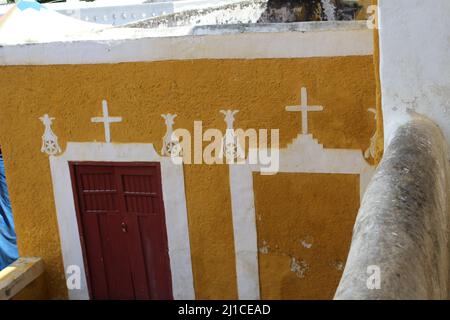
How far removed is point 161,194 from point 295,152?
1.08m

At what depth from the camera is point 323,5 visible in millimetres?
5824

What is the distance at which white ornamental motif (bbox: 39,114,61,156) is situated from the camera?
15.8ft

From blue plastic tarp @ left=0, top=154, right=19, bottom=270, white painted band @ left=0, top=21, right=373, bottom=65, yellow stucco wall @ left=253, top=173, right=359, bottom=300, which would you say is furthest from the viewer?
blue plastic tarp @ left=0, top=154, right=19, bottom=270

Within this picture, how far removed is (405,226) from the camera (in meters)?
1.74

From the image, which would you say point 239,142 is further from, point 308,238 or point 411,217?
point 411,217

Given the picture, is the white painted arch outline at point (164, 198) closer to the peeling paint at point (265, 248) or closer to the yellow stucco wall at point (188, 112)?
the yellow stucco wall at point (188, 112)

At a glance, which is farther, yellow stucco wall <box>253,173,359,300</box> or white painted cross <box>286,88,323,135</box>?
yellow stucco wall <box>253,173,359,300</box>

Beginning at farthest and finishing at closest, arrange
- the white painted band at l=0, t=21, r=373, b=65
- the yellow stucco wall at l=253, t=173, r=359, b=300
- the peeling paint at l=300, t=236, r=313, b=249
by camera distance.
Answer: the peeling paint at l=300, t=236, r=313, b=249 → the yellow stucco wall at l=253, t=173, r=359, b=300 → the white painted band at l=0, t=21, r=373, b=65

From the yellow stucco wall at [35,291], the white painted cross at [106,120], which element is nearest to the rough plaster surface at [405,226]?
the white painted cross at [106,120]

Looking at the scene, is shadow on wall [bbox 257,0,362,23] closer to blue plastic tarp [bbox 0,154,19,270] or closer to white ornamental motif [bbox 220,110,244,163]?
white ornamental motif [bbox 220,110,244,163]

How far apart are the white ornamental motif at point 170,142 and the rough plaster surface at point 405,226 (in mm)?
2364

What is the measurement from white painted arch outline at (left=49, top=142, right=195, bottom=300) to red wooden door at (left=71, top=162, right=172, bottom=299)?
50 mm

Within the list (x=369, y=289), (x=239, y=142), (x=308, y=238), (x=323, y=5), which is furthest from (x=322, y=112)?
(x=369, y=289)

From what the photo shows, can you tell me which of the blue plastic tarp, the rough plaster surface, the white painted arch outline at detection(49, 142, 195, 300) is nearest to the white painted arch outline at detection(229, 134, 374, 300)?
the white painted arch outline at detection(49, 142, 195, 300)
